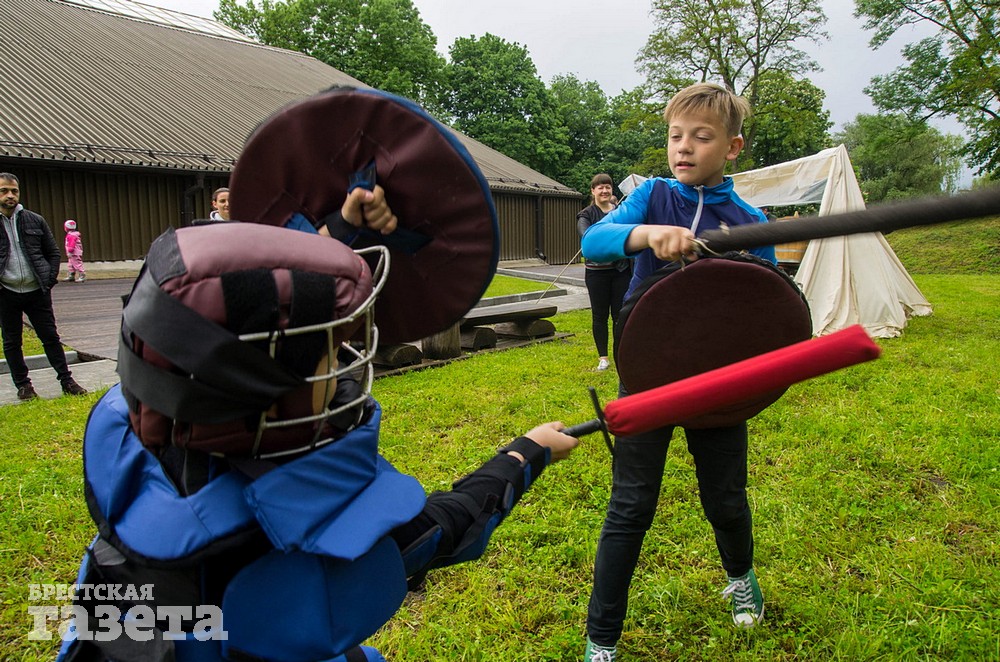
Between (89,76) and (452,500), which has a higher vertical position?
(89,76)

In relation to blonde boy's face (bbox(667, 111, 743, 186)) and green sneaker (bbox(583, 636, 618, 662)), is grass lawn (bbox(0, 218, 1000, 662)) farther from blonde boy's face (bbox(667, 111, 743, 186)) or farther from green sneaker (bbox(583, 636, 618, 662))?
blonde boy's face (bbox(667, 111, 743, 186))

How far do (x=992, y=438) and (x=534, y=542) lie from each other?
343 centimetres

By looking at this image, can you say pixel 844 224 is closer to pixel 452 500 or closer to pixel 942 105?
pixel 452 500

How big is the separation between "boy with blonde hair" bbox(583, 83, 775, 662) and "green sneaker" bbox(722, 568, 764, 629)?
1.22ft

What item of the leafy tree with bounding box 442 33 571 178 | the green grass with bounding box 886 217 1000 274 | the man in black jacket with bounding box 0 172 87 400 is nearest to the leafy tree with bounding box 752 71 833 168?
the green grass with bounding box 886 217 1000 274

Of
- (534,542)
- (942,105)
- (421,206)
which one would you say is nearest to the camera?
(421,206)

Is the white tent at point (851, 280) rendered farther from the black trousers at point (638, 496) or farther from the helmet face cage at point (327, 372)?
the helmet face cage at point (327, 372)

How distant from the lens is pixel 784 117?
97.1ft

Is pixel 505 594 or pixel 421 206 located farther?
pixel 505 594

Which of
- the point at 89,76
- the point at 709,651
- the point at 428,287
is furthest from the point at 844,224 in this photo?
the point at 89,76

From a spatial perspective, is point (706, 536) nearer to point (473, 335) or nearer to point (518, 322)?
point (473, 335)

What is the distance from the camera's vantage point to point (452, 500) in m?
1.47

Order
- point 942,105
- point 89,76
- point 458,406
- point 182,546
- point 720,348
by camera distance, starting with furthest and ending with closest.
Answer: point 942,105
point 89,76
point 458,406
point 720,348
point 182,546

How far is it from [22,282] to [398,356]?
3.46 meters
